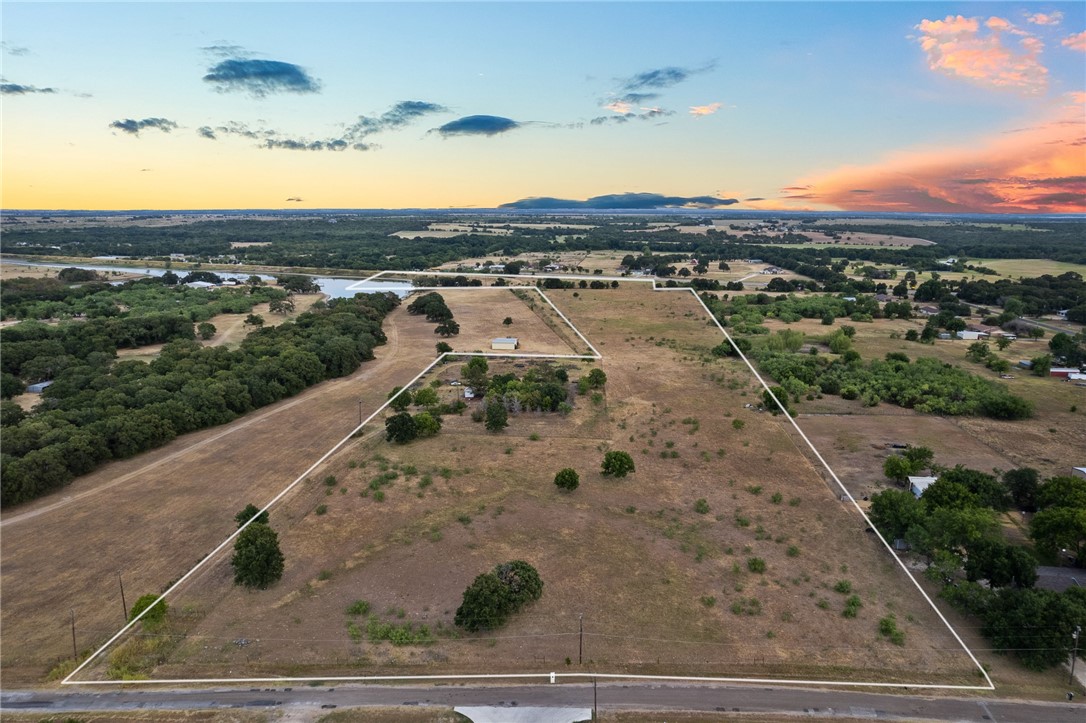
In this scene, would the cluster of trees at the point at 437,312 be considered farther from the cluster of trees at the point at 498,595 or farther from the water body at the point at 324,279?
the cluster of trees at the point at 498,595

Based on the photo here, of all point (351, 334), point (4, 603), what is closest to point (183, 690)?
point (4, 603)

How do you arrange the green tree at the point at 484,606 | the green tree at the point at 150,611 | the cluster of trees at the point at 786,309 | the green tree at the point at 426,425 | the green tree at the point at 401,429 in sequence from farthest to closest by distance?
the cluster of trees at the point at 786,309 < the green tree at the point at 426,425 < the green tree at the point at 401,429 < the green tree at the point at 484,606 < the green tree at the point at 150,611

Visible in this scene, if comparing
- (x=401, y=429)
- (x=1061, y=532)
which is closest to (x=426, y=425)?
(x=401, y=429)

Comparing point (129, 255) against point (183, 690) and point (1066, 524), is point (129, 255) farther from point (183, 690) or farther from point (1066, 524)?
point (1066, 524)

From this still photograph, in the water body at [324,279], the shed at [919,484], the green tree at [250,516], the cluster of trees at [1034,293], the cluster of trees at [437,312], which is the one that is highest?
the water body at [324,279]

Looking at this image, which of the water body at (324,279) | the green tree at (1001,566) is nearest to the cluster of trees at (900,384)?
the green tree at (1001,566)

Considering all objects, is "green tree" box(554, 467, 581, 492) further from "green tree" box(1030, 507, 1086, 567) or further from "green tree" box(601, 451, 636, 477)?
"green tree" box(1030, 507, 1086, 567)
